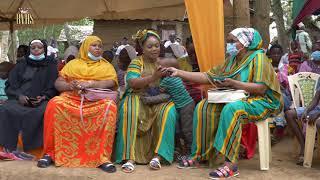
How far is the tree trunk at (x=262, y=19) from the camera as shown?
6922 mm

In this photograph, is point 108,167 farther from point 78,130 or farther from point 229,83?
point 229,83

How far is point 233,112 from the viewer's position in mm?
4246

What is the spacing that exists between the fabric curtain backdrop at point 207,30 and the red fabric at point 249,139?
0.86m

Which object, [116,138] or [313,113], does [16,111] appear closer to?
[116,138]

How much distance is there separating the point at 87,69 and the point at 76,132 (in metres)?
0.73

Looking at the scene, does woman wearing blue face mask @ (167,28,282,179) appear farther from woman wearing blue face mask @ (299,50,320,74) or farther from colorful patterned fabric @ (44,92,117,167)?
woman wearing blue face mask @ (299,50,320,74)

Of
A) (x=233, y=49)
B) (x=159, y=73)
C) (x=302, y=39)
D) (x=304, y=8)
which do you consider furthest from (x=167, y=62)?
(x=302, y=39)

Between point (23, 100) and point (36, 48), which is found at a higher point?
point (36, 48)

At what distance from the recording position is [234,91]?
4363 millimetres

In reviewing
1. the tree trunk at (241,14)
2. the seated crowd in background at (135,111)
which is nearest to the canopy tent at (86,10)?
the tree trunk at (241,14)

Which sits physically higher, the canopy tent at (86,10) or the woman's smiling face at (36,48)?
the canopy tent at (86,10)

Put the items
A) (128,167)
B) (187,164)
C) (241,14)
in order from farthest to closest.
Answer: (241,14) → (187,164) → (128,167)

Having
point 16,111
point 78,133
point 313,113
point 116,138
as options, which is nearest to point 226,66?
point 313,113

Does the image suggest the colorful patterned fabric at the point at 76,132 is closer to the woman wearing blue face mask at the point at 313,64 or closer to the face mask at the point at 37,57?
the face mask at the point at 37,57
